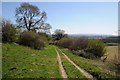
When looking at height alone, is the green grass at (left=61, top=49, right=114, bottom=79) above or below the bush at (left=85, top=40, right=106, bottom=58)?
below

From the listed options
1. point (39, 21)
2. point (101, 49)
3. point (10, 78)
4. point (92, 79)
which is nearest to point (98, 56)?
point (101, 49)

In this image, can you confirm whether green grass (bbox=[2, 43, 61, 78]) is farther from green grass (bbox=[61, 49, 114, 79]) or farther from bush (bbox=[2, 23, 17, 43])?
bush (bbox=[2, 23, 17, 43])

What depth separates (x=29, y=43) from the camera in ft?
172

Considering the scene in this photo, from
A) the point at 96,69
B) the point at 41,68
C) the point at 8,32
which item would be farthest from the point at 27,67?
the point at 8,32

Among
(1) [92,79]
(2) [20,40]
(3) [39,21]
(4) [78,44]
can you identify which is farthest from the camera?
(3) [39,21]

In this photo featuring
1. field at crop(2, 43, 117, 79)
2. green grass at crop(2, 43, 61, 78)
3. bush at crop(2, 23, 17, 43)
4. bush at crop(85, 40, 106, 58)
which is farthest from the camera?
bush at crop(85, 40, 106, 58)

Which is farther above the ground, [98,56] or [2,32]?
[2,32]

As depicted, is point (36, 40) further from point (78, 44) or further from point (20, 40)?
point (78, 44)

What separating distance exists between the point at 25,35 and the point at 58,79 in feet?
120

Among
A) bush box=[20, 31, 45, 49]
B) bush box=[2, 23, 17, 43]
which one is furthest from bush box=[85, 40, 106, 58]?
bush box=[2, 23, 17, 43]

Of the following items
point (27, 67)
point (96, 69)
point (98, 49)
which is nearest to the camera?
point (27, 67)

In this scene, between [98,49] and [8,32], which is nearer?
[8,32]

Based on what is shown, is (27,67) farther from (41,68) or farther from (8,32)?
(8,32)

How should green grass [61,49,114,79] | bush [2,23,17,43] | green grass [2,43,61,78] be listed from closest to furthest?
green grass [2,43,61,78] < green grass [61,49,114,79] < bush [2,23,17,43]
